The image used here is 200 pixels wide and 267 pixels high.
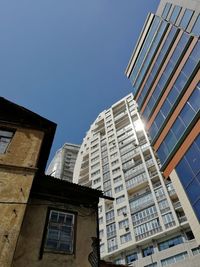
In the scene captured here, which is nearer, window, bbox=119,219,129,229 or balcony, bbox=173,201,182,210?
balcony, bbox=173,201,182,210

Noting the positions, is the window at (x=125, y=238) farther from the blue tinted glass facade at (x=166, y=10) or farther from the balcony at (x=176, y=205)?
the blue tinted glass facade at (x=166, y=10)

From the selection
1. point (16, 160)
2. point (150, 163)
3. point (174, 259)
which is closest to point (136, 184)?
point (150, 163)

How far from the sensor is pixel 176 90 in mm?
21375

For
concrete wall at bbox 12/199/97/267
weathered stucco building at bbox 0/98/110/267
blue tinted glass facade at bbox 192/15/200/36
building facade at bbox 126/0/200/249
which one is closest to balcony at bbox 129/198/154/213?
building facade at bbox 126/0/200/249

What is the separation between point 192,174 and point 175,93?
26.2ft

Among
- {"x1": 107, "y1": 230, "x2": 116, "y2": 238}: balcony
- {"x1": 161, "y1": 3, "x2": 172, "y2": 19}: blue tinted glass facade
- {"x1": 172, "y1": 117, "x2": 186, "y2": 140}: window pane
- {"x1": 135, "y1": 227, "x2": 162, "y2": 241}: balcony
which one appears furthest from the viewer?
{"x1": 107, "y1": 230, "x2": 116, "y2": 238}: balcony

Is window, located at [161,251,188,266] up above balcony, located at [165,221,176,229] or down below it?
below

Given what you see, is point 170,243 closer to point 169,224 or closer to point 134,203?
point 169,224

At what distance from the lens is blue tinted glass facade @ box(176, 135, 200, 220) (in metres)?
16.3

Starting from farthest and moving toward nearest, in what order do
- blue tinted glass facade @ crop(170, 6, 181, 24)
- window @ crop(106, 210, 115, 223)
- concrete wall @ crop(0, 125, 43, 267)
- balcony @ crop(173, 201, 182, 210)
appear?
1. window @ crop(106, 210, 115, 223)
2. balcony @ crop(173, 201, 182, 210)
3. blue tinted glass facade @ crop(170, 6, 181, 24)
4. concrete wall @ crop(0, 125, 43, 267)

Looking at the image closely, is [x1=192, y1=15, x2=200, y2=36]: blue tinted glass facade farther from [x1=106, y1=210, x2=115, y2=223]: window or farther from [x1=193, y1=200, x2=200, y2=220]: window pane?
[x1=106, y1=210, x2=115, y2=223]: window

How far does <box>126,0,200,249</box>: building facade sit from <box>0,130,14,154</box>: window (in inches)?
494

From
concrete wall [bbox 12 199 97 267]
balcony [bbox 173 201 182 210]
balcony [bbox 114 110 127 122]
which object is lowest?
concrete wall [bbox 12 199 97 267]

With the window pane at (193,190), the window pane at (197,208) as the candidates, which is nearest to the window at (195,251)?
the window pane at (197,208)
